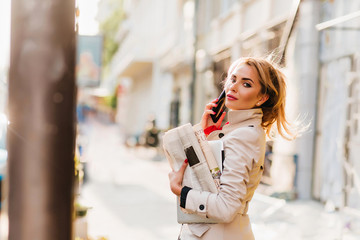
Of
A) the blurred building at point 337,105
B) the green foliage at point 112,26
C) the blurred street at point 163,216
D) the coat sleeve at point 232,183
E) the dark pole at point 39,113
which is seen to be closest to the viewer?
the dark pole at point 39,113

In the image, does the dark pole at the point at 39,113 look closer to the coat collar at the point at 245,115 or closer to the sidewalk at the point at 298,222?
the coat collar at the point at 245,115

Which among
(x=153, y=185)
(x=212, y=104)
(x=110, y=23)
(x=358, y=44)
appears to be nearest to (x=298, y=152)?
(x=358, y=44)

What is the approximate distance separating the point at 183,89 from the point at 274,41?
32.5 feet

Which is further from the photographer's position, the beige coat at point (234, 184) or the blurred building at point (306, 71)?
the blurred building at point (306, 71)

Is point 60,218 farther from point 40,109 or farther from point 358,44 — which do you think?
point 358,44

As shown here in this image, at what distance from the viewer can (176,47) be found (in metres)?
19.5

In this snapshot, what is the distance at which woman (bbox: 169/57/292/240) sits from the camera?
5.66 feet

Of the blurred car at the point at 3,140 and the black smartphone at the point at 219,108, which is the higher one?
the black smartphone at the point at 219,108

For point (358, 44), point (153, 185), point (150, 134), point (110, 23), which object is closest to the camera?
point (358, 44)

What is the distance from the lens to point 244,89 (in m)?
1.90

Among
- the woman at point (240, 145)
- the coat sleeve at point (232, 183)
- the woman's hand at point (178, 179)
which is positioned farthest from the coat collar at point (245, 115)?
the woman's hand at point (178, 179)

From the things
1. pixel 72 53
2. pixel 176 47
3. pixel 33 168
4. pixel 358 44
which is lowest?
pixel 33 168

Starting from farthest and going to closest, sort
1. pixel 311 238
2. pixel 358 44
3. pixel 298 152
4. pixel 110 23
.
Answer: pixel 110 23, pixel 298 152, pixel 358 44, pixel 311 238

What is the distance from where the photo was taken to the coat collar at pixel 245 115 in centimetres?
190
